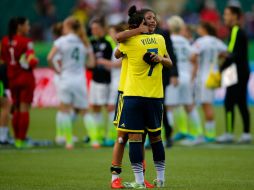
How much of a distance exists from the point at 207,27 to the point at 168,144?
116 inches

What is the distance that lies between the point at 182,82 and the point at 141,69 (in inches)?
306

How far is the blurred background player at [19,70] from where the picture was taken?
655 inches

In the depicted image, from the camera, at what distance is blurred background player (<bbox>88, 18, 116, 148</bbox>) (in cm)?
1773

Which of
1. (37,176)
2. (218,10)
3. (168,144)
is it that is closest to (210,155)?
(168,144)

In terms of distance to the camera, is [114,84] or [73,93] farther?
[114,84]

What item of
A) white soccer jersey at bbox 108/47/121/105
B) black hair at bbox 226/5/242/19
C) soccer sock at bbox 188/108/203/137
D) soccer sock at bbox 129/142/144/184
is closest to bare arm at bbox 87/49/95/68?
white soccer jersey at bbox 108/47/121/105

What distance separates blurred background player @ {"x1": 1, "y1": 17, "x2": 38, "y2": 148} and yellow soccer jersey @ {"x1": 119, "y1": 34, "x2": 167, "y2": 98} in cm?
624

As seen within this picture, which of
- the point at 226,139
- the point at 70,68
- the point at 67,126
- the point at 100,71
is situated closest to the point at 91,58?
the point at 70,68

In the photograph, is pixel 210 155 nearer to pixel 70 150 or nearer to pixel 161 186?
pixel 70 150

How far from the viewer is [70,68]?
55.8ft

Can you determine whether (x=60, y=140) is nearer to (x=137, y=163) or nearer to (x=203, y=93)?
(x=203, y=93)

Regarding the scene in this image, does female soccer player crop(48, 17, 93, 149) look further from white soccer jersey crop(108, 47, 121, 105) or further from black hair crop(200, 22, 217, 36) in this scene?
black hair crop(200, 22, 217, 36)

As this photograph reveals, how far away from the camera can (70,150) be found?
1650 centimetres

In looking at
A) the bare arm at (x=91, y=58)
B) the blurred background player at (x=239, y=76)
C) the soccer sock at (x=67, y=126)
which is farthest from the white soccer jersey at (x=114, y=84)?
the blurred background player at (x=239, y=76)
